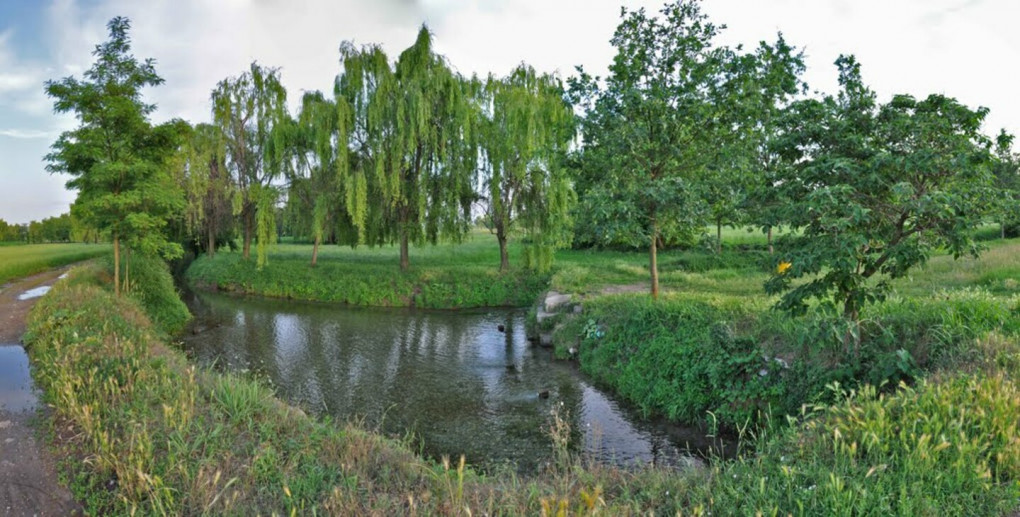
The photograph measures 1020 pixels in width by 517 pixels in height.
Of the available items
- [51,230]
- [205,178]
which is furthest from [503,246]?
[51,230]

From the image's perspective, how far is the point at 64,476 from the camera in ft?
15.8

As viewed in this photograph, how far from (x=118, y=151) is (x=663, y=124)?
548 inches

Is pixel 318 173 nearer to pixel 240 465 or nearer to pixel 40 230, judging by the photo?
pixel 240 465

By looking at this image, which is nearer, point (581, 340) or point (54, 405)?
point (54, 405)

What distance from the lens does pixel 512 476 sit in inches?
173

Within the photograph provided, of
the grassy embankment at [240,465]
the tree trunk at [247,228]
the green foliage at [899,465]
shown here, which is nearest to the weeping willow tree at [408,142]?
the tree trunk at [247,228]

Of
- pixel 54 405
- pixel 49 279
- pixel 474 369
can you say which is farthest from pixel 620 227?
pixel 49 279

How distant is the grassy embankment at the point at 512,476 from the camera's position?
10.8 feet

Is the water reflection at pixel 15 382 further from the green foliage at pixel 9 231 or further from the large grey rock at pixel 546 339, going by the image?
the green foliage at pixel 9 231

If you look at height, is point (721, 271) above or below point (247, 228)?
below

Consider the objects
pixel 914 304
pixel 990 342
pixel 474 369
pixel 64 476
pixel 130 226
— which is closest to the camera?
pixel 64 476

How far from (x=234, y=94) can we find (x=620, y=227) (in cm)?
2287

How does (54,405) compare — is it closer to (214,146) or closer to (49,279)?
(49,279)

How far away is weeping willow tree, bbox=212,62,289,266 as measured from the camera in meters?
22.7
